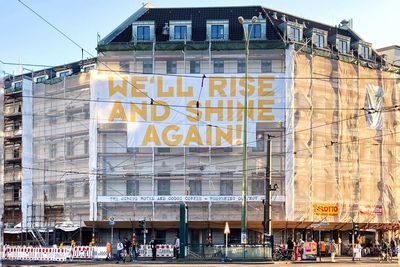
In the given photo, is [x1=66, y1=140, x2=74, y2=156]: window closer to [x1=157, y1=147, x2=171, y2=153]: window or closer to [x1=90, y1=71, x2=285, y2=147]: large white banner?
[x1=90, y1=71, x2=285, y2=147]: large white banner

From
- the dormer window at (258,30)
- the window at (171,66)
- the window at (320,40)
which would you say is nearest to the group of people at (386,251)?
the window at (320,40)

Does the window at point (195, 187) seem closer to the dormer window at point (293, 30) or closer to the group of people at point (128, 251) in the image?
the group of people at point (128, 251)

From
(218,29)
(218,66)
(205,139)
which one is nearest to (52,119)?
(205,139)

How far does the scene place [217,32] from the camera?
178 ft

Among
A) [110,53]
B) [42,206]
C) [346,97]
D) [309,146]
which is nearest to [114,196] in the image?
[42,206]

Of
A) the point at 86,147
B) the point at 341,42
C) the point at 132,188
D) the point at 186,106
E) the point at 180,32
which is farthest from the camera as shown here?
the point at 341,42

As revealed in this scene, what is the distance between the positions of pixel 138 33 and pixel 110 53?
3.46m

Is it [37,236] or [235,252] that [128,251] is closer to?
[235,252]

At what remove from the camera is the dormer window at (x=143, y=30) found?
5384 centimetres

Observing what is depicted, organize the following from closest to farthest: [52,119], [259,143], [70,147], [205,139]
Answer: [205,139], [259,143], [70,147], [52,119]

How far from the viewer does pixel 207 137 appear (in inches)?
1971

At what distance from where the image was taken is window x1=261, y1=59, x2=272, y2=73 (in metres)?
51.7

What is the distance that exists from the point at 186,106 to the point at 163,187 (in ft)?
20.1

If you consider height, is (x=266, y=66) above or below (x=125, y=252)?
above
